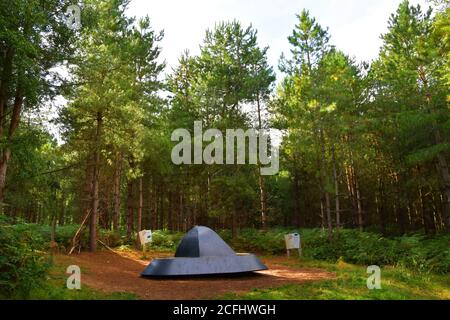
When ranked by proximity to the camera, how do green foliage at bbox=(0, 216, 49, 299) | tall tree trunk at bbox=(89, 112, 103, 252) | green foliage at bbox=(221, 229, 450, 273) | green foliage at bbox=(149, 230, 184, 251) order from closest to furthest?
green foliage at bbox=(0, 216, 49, 299)
green foliage at bbox=(221, 229, 450, 273)
tall tree trunk at bbox=(89, 112, 103, 252)
green foliage at bbox=(149, 230, 184, 251)

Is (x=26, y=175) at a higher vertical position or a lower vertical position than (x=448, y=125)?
lower

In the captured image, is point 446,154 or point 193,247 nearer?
point 193,247

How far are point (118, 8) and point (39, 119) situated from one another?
11.6 m

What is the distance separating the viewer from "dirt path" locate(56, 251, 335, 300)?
390 inches

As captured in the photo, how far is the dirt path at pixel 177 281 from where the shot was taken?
32.5ft

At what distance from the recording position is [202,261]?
12461mm

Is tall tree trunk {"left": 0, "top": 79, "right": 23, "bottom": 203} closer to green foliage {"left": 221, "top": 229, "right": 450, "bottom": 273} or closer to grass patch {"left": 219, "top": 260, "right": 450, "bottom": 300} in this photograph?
grass patch {"left": 219, "top": 260, "right": 450, "bottom": 300}

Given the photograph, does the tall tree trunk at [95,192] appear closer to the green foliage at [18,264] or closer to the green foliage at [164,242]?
the green foliage at [164,242]

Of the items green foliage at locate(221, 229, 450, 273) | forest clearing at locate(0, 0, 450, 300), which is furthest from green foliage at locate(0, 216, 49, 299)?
green foliage at locate(221, 229, 450, 273)

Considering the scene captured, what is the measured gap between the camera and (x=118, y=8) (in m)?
24.8

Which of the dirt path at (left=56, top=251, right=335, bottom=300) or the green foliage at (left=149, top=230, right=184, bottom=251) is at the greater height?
the green foliage at (left=149, top=230, right=184, bottom=251)
